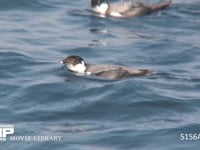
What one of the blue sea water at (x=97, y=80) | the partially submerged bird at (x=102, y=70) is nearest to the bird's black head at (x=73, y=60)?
the partially submerged bird at (x=102, y=70)

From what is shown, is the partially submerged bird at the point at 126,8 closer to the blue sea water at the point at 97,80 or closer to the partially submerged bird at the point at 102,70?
the blue sea water at the point at 97,80

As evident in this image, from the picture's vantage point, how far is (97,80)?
1775cm

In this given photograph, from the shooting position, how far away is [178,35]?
2117 centimetres

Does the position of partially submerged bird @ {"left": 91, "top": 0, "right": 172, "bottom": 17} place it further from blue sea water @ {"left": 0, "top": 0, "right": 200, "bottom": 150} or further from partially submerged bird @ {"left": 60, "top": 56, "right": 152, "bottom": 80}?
partially submerged bird @ {"left": 60, "top": 56, "right": 152, "bottom": 80}

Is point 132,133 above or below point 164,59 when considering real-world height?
below

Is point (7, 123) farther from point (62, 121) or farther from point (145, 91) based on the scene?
point (145, 91)

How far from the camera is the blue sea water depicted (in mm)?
14820

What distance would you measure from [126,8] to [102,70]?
558 centimetres

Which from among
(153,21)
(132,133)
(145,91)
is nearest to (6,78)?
(145,91)

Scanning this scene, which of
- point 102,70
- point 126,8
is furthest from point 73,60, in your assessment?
point 126,8

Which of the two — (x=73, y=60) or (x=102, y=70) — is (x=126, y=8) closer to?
(x=73, y=60)

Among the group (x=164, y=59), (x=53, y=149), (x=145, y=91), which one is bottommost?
(x=53, y=149)

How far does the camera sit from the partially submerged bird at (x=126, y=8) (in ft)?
75.5

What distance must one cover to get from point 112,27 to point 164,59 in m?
3.06
